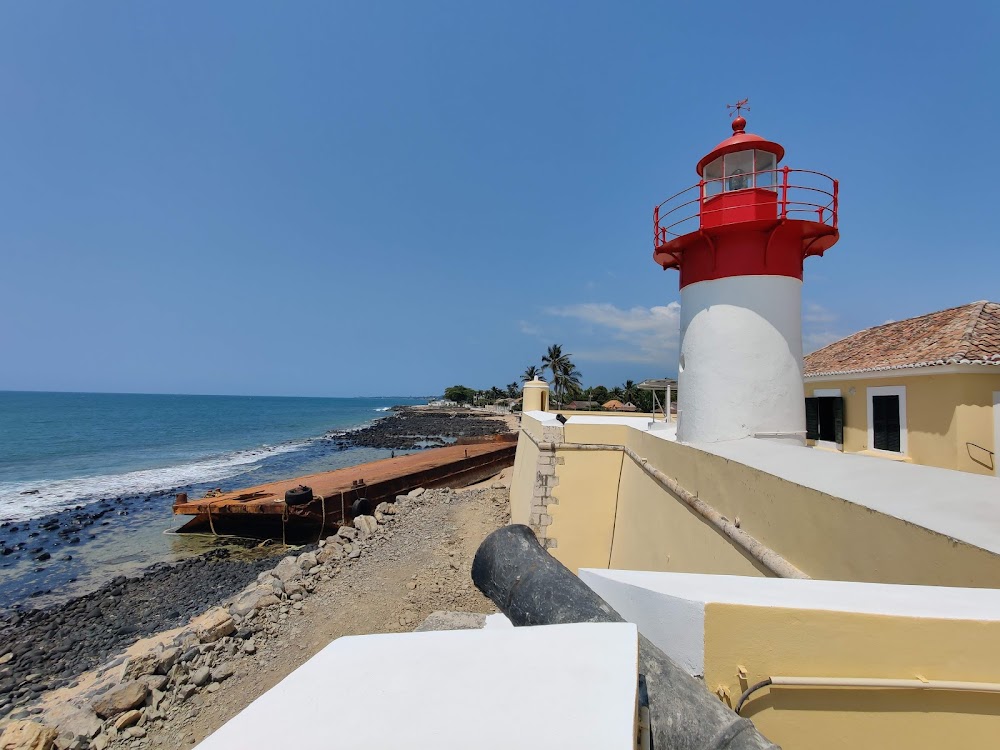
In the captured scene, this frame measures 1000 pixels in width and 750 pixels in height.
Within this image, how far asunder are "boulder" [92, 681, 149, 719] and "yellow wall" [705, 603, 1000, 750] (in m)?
8.37

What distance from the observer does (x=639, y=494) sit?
316 inches

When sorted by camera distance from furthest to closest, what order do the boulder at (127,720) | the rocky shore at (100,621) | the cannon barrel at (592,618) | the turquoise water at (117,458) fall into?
1. the turquoise water at (117,458)
2. the rocky shore at (100,621)
3. the boulder at (127,720)
4. the cannon barrel at (592,618)

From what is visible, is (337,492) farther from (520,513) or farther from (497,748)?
(497,748)

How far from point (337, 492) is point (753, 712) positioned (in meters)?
18.0

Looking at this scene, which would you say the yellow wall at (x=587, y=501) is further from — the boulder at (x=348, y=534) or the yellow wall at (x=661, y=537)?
the boulder at (x=348, y=534)

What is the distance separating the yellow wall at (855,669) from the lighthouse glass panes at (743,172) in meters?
6.09

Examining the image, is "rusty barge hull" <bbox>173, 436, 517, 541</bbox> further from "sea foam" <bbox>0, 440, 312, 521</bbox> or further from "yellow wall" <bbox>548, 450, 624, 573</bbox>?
"yellow wall" <bbox>548, 450, 624, 573</bbox>

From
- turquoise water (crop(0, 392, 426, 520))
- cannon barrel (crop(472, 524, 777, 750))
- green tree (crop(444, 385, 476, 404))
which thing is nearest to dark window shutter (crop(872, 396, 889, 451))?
cannon barrel (crop(472, 524, 777, 750))

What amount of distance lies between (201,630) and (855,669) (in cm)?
976

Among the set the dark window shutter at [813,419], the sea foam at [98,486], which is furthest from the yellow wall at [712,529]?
the sea foam at [98,486]

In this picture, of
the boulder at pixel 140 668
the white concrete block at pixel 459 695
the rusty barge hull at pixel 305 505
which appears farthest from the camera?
the rusty barge hull at pixel 305 505

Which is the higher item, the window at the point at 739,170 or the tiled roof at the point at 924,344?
the window at the point at 739,170

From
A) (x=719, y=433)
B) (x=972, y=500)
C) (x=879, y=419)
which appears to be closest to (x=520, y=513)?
(x=719, y=433)

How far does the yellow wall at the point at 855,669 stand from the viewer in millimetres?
1624
